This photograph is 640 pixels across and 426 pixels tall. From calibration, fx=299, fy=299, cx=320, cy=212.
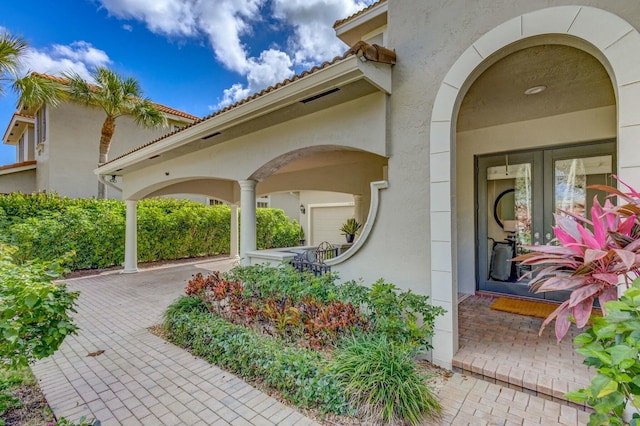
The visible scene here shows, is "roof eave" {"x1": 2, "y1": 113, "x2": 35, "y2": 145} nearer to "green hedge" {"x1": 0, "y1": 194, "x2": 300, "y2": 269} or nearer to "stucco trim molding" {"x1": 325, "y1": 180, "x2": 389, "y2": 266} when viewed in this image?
"green hedge" {"x1": 0, "y1": 194, "x2": 300, "y2": 269}

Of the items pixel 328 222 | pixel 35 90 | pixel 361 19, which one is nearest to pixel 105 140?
pixel 35 90

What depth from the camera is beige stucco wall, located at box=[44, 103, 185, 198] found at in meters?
14.6

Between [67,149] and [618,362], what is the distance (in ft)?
65.7

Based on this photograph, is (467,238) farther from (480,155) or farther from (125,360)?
(125,360)

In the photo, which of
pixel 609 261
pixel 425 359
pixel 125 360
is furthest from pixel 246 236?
pixel 609 261

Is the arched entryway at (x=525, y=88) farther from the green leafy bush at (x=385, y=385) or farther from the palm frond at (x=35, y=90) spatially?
the palm frond at (x=35, y=90)

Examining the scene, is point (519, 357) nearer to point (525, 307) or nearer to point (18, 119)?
point (525, 307)

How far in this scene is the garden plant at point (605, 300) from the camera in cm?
138

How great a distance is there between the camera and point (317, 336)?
4.09 meters

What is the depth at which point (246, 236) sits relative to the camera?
24.1 feet

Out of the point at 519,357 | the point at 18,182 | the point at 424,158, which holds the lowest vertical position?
the point at 519,357

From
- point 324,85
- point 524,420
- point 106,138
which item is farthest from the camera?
point 106,138

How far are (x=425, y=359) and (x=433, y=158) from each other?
291 centimetres

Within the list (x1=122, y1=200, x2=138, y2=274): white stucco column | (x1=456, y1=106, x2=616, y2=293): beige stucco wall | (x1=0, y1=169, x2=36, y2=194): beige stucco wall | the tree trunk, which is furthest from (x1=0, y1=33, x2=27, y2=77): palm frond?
(x1=456, y1=106, x2=616, y2=293): beige stucco wall
